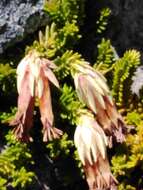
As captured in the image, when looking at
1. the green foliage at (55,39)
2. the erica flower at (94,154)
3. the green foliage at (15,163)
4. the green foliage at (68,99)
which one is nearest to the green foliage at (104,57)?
the green foliage at (68,99)

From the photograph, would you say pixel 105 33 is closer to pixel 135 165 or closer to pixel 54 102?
pixel 54 102

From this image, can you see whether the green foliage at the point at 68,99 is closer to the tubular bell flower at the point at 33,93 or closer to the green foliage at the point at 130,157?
the green foliage at the point at 130,157

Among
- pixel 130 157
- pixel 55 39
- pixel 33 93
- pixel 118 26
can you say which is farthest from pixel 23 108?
pixel 118 26

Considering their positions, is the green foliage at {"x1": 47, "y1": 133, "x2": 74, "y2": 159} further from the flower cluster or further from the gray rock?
the gray rock

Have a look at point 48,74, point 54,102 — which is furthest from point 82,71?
point 54,102

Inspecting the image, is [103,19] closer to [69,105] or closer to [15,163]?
A: [69,105]

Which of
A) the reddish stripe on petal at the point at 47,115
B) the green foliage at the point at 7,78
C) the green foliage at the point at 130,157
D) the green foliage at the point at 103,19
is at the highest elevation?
the green foliage at the point at 103,19
